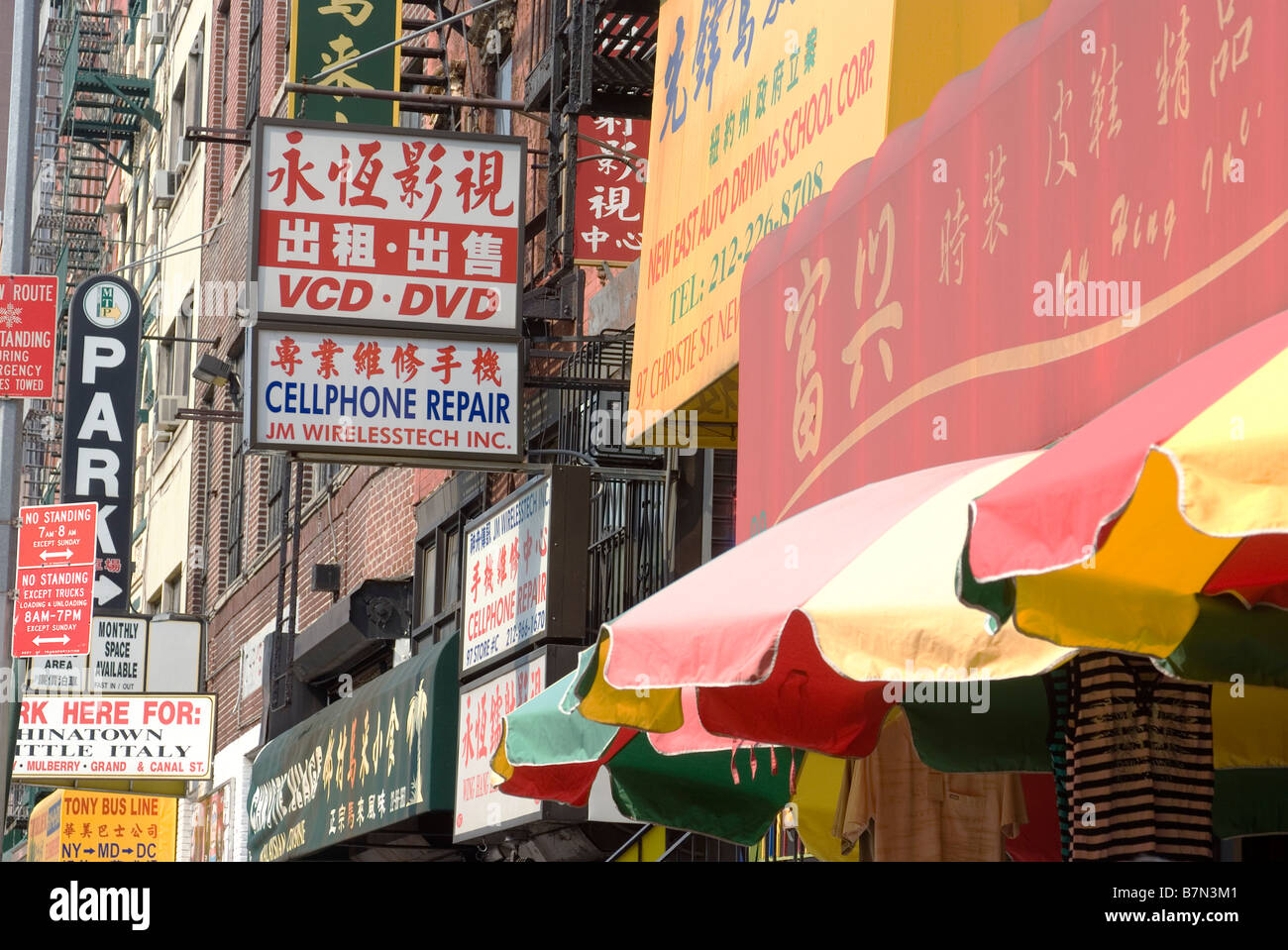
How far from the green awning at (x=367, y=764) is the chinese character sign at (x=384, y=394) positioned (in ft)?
6.23

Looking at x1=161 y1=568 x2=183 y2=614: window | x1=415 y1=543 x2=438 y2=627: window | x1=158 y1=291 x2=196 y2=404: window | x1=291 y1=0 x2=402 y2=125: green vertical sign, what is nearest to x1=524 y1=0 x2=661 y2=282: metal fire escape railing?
x1=291 y1=0 x2=402 y2=125: green vertical sign

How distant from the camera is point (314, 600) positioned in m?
22.0

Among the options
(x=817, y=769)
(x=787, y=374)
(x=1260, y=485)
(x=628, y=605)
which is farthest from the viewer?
(x=628, y=605)

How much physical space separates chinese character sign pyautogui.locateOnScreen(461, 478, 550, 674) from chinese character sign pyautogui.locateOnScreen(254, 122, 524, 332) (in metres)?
1.26

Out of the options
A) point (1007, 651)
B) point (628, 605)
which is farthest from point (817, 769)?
point (628, 605)

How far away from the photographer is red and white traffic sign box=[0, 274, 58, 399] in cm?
1588

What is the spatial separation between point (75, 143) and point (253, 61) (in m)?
14.6

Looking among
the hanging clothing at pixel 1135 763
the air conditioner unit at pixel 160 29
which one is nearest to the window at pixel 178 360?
the air conditioner unit at pixel 160 29

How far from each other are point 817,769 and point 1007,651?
10.4 feet

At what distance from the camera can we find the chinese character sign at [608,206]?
46.1 ft

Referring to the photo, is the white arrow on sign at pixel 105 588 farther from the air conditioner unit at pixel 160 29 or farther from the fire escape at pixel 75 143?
the air conditioner unit at pixel 160 29

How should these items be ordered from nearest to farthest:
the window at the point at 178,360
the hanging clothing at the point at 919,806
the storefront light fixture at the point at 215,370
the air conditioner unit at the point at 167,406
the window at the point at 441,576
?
the hanging clothing at the point at 919,806 < the window at the point at 441,576 < the storefront light fixture at the point at 215,370 < the air conditioner unit at the point at 167,406 < the window at the point at 178,360
